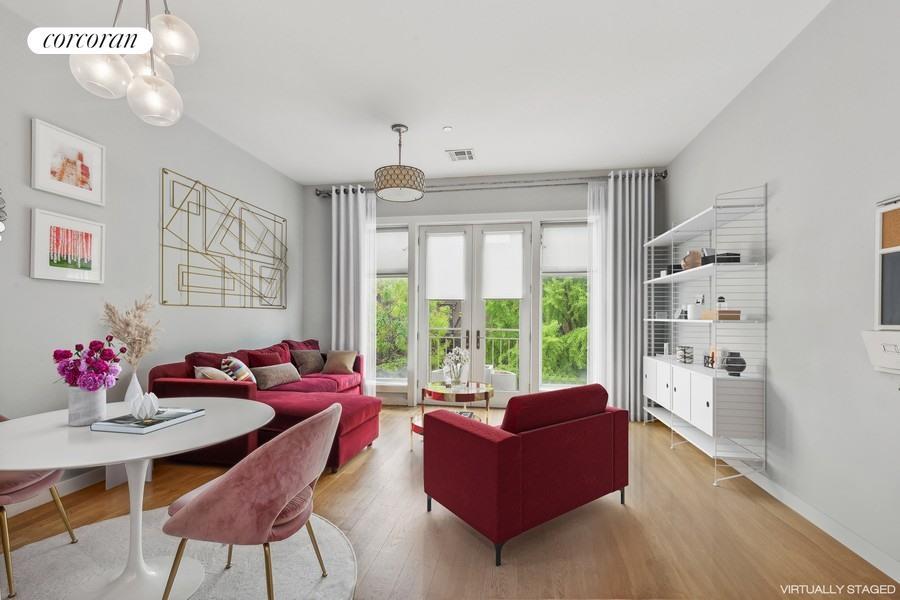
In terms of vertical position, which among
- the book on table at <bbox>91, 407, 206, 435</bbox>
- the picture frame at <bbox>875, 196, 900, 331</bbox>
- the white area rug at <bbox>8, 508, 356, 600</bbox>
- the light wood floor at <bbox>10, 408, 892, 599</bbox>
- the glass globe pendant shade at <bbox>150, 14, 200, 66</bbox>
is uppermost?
the glass globe pendant shade at <bbox>150, 14, 200, 66</bbox>

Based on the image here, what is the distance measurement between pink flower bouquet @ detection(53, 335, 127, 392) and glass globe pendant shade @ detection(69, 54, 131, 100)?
0.96m

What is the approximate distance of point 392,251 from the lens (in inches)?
233

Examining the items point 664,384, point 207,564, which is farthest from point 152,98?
point 664,384

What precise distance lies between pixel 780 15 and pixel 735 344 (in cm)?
218

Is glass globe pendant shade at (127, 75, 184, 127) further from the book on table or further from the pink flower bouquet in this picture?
the book on table

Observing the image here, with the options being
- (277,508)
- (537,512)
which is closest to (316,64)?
(277,508)

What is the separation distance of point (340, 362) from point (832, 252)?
4.43 metres

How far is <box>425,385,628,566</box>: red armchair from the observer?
6.98 ft

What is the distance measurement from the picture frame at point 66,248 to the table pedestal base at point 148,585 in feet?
6.18

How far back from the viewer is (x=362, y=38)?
9.23 ft

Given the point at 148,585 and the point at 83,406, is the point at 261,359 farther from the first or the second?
the point at 148,585

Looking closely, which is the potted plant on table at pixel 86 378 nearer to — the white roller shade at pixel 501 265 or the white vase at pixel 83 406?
the white vase at pixel 83 406

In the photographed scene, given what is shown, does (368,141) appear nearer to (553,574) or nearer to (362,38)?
(362,38)

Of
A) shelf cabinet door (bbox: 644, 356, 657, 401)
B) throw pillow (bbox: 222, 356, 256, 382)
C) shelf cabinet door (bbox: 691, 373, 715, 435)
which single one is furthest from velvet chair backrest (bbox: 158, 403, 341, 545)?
shelf cabinet door (bbox: 644, 356, 657, 401)
